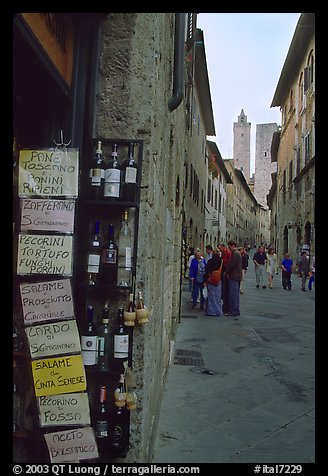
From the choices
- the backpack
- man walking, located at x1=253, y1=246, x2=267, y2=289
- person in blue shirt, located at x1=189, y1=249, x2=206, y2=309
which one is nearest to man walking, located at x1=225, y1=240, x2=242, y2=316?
the backpack

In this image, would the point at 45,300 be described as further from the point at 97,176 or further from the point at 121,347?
the point at 97,176

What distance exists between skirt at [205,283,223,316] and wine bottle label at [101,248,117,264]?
7.29 metres

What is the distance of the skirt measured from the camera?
9.69 meters

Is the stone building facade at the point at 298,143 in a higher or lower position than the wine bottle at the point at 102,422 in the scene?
higher

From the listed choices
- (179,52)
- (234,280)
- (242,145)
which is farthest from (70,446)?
(242,145)

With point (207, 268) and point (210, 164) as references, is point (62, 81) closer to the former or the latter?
point (207, 268)

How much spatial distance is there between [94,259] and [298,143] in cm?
2162

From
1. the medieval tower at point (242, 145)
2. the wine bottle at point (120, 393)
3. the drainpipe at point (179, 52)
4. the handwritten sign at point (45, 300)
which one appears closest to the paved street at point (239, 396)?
the wine bottle at point (120, 393)

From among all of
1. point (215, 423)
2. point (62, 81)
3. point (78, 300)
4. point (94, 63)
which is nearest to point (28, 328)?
point (78, 300)

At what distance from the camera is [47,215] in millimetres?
2521

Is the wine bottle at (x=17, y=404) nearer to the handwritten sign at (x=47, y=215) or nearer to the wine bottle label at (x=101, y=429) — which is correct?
the wine bottle label at (x=101, y=429)

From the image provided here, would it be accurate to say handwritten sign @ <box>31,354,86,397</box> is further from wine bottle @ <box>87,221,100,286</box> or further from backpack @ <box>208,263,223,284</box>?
backpack @ <box>208,263,223,284</box>

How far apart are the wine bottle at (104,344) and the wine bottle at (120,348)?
47mm

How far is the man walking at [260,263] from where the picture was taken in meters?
15.4
